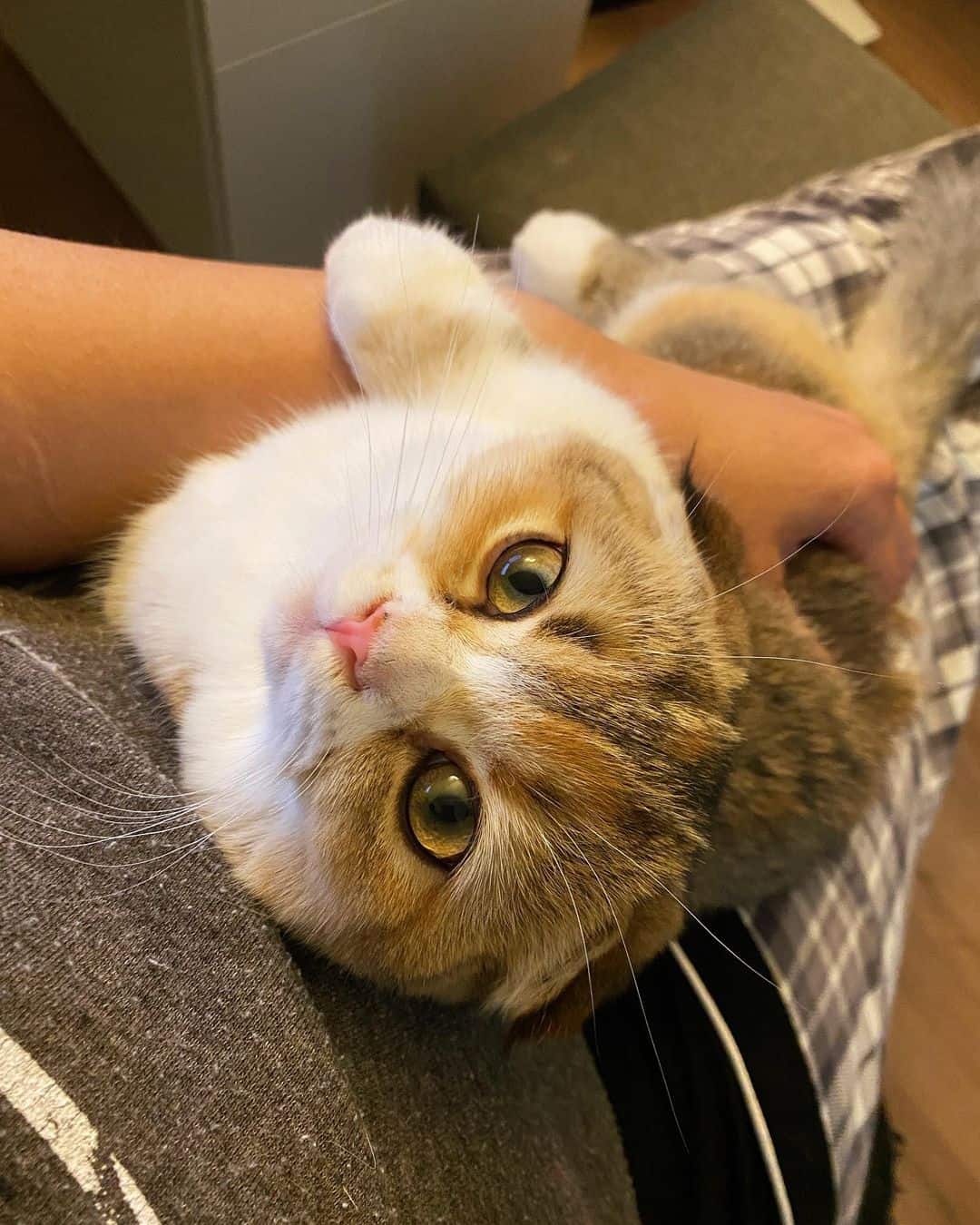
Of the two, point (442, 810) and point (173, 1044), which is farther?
point (442, 810)

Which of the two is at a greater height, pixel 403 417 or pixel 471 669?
pixel 403 417

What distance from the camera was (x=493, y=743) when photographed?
85 centimetres

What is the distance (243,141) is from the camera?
1.89 m

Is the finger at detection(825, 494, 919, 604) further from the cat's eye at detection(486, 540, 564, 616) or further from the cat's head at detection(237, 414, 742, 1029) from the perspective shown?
the cat's eye at detection(486, 540, 564, 616)

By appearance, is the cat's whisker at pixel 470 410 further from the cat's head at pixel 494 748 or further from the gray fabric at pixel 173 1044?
the gray fabric at pixel 173 1044

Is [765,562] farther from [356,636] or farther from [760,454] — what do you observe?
[356,636]

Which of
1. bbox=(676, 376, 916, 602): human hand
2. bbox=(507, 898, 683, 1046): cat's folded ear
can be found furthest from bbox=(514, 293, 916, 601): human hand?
bbox=(507, 898, 683, 1046): cat's folded ear

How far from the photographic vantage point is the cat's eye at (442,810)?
2.89ft

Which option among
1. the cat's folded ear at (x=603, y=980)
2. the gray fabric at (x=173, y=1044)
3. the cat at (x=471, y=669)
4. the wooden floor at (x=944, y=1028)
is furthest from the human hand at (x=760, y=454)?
the wooden floor at (x=944, y=1028)

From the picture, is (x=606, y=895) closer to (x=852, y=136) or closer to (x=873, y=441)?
(x=873, y=441)

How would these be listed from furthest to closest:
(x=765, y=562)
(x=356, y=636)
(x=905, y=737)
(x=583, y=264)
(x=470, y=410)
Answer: (x=583, y=264) < (x=905, y=737) < (x=765, y=562) < (x=470, y=410) < (x=356, y=636)

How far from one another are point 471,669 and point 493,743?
8 centimetres

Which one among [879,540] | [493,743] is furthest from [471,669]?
[879,540]

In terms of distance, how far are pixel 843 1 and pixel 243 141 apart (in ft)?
7.72
